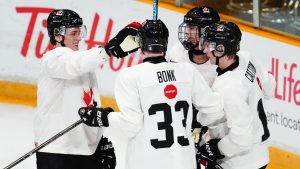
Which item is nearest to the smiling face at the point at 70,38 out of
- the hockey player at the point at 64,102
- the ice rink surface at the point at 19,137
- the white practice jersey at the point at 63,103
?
the hockey player at the point at 64,102

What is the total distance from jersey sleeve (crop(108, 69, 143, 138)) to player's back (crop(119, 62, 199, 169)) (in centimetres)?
2

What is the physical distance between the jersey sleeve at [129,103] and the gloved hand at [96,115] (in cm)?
13

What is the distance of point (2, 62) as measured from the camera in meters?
6.45

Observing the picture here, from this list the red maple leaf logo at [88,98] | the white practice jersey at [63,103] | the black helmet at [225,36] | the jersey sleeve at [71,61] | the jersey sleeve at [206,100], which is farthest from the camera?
the red maple leaf logo at [88,98]

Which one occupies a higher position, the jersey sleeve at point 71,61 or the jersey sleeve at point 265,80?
the jersey sleeve at point 71,61

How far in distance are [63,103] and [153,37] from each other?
0.78 meters

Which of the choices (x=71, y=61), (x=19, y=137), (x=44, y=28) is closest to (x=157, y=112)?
(x=71, y=61)

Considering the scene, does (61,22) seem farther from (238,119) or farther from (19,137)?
(19,137)

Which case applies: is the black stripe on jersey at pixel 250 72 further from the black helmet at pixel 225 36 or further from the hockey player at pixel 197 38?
the hockey player at pixel 197 38

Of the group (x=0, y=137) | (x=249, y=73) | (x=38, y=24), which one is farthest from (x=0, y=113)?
(x=249, y=73)

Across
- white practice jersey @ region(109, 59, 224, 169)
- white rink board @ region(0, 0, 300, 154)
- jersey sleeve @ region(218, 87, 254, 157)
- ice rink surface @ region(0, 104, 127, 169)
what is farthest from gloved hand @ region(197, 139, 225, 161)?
white rink board @ region(0, 0, 300, 154)

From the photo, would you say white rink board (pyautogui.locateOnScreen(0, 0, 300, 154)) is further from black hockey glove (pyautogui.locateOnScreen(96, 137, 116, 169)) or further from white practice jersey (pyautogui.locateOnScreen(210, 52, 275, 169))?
Answer: white practice jersey (pyautogui.locateOnScreen(210, 52, 275, 169))

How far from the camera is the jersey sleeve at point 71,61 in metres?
3.70

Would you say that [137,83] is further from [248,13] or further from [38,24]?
[38,24]
